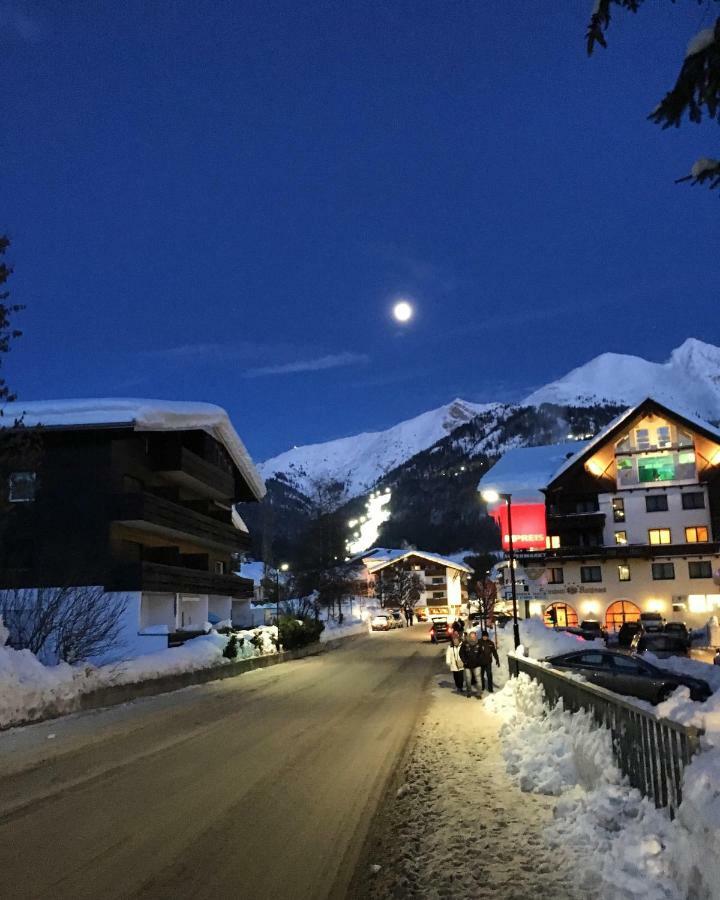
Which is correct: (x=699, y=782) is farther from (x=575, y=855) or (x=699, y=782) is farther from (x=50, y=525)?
(x=50, y=525)

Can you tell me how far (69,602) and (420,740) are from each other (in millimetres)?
11801

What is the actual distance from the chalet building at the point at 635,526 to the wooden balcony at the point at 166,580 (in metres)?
24.9

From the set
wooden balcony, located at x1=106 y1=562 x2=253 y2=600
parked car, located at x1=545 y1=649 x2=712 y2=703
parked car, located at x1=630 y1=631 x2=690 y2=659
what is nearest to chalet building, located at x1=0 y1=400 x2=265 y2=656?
wooden balcony, located at x1=106 y1=562 x2=253 y2=600

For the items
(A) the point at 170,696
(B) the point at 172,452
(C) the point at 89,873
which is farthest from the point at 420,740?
(B) the point at 172,452

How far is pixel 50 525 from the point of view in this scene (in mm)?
30672

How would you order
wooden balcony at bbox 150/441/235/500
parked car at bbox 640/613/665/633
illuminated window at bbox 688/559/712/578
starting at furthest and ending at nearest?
1. illuminated window at bbox 688/559/712/578
2. parked car at bbox 640/613/665/633
3. wooden balcony at bbox 150/441/235/500

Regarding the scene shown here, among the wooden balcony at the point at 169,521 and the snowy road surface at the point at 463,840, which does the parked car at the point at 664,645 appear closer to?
the snowy road surface at the point at 463,840

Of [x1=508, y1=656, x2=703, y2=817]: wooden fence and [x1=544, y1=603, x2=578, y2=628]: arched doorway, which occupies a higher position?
[x1=508, y1=656, x2=703, y2=817]: wooden fence

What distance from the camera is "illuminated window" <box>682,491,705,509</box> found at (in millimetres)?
60041

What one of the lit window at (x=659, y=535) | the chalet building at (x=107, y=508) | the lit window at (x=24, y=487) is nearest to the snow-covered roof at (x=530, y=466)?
the lit window at (x=659, y=535)

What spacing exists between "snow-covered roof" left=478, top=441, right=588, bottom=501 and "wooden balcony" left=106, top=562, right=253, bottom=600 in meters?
33.5

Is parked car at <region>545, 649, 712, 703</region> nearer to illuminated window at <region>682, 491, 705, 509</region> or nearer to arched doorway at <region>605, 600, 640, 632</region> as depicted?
arched doorway at <region>605, 600, 640, 632</region>

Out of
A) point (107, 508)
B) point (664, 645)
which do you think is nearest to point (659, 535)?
point (664, 645)

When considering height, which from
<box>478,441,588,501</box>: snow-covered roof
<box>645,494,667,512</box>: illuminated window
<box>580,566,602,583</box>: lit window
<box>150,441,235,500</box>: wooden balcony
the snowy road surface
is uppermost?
<box>478,441,588,501</box>: snow-covered roof
